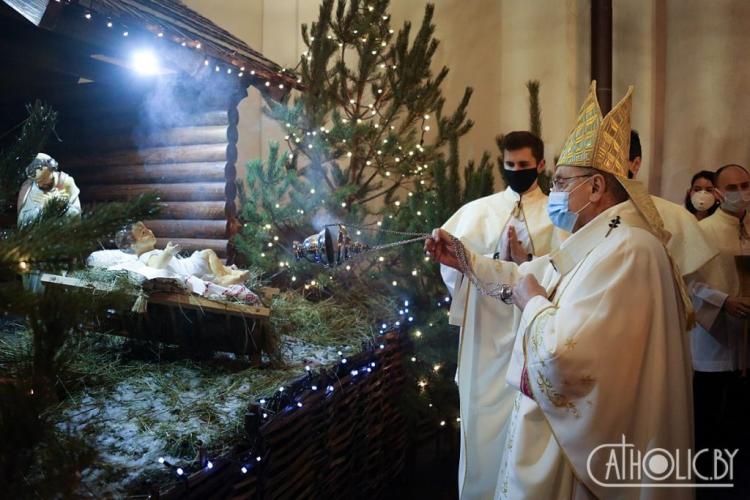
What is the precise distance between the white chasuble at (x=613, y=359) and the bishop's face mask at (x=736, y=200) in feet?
9.22

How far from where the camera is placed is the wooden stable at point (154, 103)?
15.8 ft

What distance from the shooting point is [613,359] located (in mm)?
1971

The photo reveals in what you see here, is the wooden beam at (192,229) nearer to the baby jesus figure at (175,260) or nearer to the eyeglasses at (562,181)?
the baby jesus figure at (175,260)

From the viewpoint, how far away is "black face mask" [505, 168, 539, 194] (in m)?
3.74

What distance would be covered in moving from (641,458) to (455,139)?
4516mm

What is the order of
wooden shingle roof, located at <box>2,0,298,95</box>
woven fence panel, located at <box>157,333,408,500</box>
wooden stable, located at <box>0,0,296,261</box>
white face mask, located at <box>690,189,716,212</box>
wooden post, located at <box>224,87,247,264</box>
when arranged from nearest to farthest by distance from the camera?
woven fence panel, located at <box>157,333,408,500</box> → wooden shingle roof, located at <box>2,0,298,95</box> → wooden stable, located at <box>0,0,296,261</box> → white face mask, located at <box>690,189,716,212</box> → wooden post, located at <box>224,87,247,264</box>

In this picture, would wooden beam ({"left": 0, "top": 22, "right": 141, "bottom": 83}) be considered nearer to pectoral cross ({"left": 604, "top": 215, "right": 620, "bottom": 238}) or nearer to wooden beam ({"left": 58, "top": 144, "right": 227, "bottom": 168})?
wooden beam ({"left": 58, "top": 144, "right": 227, "bottom": 168})

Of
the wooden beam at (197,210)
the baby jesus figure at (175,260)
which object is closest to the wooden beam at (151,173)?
the wooden beam at (197,210)

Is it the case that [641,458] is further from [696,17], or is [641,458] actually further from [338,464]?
[696,17]

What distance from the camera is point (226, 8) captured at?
744 centimetres

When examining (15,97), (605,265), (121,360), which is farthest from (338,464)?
(15,97)

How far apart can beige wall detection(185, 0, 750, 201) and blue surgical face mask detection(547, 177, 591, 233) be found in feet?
16.2

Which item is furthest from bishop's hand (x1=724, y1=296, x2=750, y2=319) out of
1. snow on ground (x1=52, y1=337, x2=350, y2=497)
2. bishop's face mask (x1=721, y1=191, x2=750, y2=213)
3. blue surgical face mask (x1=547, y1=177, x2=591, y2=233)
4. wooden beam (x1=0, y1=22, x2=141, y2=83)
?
wooden beam (x1=0, y1=22, x2=141, y2=83)

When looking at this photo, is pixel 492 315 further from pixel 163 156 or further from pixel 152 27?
pixel 163 156
